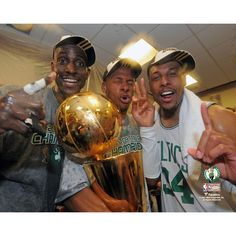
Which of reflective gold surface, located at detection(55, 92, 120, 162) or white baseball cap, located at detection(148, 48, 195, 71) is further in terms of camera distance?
white baseball cap, located at detection(148, 48, 195, 71)

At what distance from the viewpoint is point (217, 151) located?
121 cm

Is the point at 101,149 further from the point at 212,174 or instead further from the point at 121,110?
the point at 212,174

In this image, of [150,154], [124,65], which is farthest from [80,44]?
[150,154]

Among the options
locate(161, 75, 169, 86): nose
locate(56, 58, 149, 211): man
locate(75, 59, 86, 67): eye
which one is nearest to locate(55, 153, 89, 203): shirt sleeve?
locate(56, 58, 149, 211): man

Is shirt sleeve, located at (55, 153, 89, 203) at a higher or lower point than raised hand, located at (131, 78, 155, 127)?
lower

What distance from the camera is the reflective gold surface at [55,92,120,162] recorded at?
0.99 metres

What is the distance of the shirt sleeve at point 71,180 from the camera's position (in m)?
1.20

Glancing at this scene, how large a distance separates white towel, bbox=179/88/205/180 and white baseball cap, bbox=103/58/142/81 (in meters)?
0.24

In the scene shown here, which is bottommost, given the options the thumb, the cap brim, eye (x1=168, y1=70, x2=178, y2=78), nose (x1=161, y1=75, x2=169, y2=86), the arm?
the arm

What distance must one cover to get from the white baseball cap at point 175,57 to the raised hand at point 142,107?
12 cm

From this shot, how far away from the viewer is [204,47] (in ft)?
4.20

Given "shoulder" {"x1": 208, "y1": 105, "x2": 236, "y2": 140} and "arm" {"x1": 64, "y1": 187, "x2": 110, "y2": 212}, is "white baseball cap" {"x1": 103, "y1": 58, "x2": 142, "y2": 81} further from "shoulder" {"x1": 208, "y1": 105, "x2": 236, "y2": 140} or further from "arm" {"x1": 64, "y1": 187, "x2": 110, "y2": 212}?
"arm" {"x1": 64, "y1": 187, "x2": 110, "y2": 212}
